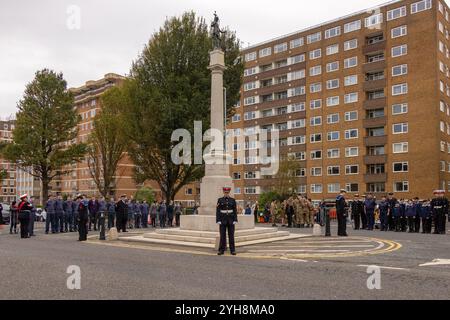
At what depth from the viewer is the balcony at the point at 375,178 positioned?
199 feet

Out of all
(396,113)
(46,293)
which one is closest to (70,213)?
(46,293)

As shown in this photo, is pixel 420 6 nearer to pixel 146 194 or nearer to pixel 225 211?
pixel 146 194

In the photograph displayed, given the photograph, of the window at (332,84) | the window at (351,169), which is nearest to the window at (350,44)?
the window at (332,84)

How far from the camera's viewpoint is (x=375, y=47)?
206 ft

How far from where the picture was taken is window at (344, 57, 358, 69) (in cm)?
6500

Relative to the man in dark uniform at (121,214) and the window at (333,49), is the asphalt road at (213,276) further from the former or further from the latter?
the window at (333,49)

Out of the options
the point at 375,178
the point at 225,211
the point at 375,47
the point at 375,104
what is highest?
the point at 375,47

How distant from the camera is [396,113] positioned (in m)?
60.4

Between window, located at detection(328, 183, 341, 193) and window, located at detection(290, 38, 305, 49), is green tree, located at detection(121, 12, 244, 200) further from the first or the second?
window, located at detection(290, 38, 305, 49)

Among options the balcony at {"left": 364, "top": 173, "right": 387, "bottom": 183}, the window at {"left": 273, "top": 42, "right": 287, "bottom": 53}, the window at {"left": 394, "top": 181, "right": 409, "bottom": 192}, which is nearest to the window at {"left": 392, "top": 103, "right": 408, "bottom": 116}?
the balcony at {"left": 364, "top": 173, "right": 387, "bottom": 183}

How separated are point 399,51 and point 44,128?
151 feet

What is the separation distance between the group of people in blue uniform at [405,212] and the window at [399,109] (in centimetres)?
3844

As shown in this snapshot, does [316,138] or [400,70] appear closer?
[400,70]

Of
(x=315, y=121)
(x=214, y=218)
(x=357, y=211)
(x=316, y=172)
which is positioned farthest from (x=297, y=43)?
(x=214, y=218)
